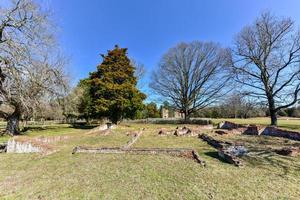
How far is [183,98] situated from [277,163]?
24.4m

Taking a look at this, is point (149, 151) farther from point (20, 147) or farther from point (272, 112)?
point (272, 112)

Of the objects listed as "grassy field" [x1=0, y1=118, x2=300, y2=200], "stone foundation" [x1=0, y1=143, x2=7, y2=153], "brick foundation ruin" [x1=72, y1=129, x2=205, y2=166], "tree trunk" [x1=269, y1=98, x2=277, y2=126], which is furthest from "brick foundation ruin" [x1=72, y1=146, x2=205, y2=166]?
"tree trunk" [x1=269, y1=98, x2=277, y2=126]

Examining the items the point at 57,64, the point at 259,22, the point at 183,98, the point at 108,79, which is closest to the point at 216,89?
the point at 183,98

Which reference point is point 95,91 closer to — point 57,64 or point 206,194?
point 57,64

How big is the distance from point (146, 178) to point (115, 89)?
1698 cm

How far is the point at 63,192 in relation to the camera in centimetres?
425

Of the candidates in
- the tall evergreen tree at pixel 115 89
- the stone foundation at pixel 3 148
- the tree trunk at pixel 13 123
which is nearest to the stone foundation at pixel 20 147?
the stone foundation at pixel 3 148

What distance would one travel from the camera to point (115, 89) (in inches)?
837

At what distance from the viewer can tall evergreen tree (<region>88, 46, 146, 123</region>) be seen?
21297mm

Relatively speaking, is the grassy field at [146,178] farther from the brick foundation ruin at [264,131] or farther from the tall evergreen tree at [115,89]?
the tall evergreen tree at [115,89]

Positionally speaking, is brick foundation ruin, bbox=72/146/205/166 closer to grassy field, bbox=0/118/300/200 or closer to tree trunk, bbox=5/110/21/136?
grassy field, bbox=0/118/300/200

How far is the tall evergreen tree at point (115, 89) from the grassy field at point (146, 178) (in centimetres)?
1418

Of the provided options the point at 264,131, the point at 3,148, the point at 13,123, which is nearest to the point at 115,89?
the point at 13,123

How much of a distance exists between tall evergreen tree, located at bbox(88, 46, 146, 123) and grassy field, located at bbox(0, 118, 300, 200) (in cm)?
1418
